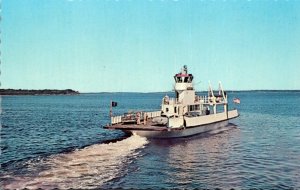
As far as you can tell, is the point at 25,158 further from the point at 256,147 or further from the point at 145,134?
the point at 256,147

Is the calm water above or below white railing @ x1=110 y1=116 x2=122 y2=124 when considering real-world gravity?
below

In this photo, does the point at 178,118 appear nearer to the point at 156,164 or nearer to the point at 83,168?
the point at 156,164

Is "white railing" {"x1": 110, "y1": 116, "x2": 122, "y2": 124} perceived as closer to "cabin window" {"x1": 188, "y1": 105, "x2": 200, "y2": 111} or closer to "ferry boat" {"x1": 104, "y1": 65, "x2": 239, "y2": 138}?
"ferry boat" {"x1": 104, "y1": 65, "x2": 239, "y2": 138}

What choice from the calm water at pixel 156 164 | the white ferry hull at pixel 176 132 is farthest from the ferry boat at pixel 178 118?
the calm water at pixel 156 164

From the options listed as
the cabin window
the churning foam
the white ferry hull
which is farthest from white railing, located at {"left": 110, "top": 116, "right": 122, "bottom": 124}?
the cabin window

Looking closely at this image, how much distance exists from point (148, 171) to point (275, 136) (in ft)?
84.6

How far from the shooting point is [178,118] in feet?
129

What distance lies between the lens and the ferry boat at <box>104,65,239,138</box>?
126 ft

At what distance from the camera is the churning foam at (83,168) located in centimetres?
2033

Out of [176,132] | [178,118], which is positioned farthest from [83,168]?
[178,118]

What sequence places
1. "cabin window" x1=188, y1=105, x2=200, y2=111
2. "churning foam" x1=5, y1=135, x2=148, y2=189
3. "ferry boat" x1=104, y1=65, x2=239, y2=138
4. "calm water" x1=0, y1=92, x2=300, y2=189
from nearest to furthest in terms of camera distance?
1. "churning foam" x1=5, y1=135, x2=148, y2=189
2. "calm water" x1=0, y1=92, x2=300, y2=189
3. "ferry boat" x1=104, y1=65, x2=239, y2=138
4. "cabin window" x1=188, y1=105, x2=200, y2=111

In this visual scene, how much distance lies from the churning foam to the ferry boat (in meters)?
4.00

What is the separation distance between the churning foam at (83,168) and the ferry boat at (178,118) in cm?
400

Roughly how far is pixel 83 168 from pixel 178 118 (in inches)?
672
